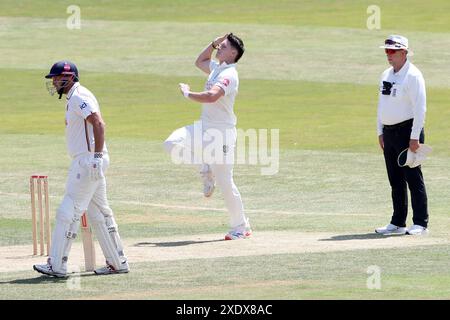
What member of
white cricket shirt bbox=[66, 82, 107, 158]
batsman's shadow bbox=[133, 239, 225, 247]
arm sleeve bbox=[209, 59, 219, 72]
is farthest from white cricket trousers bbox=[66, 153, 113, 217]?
arm sleeve bbox=[209, 59, 219, 72]

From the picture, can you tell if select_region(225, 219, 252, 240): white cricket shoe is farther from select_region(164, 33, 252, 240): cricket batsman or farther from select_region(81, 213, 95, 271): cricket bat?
select_region(81, 213, 95, 271): cricket bat

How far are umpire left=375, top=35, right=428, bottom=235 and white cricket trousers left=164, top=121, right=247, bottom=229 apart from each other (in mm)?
1665

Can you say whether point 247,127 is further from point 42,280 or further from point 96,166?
point 42,280

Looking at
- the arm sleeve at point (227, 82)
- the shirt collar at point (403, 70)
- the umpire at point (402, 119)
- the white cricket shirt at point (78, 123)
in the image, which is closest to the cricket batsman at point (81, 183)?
the white cricket shirt at point (78, 123)

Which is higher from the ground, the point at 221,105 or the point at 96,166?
the point at 221,105

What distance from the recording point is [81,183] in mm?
12312

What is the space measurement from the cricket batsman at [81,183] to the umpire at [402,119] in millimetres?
3761

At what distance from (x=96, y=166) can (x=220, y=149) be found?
2655 millimetres

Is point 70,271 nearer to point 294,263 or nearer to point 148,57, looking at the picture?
point 294,263

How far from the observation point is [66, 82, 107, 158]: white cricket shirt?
12.3 meters

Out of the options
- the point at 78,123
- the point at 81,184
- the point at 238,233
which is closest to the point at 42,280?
the point at 81,184

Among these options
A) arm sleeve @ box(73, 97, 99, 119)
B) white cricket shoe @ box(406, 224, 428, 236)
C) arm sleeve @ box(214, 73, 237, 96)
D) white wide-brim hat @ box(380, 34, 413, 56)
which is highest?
white wide-brim hat @ box(380, 34, 413, 56)
